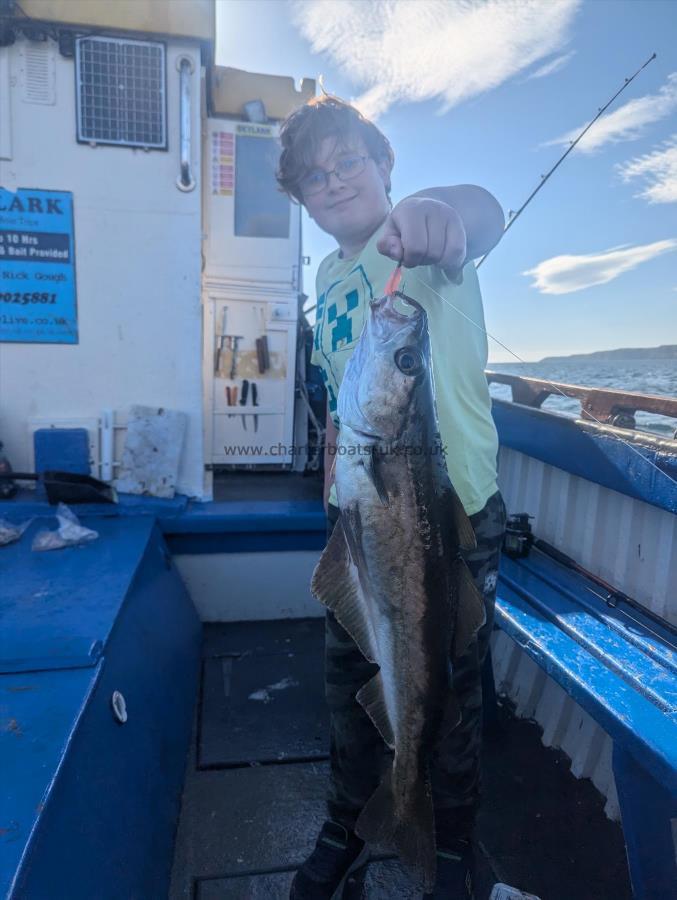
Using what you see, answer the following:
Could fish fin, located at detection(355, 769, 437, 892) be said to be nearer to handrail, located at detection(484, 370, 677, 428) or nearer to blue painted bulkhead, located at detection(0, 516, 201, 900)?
blue painted bulkhead, located at detection(0, 516, 201, 900)

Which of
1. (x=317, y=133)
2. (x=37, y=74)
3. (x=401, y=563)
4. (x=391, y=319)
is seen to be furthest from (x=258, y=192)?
(x=401, y=563)

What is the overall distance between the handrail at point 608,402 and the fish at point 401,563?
1830 mm

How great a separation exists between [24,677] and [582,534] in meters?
2.73

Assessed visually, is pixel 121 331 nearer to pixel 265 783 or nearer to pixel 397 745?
pixel 265 783

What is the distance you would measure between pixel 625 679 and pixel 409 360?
1.50 m

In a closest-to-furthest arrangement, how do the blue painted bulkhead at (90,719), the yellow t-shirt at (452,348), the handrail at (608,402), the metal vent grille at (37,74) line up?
the blue painted bulkhead at (90,719)
the yellow t-shirt at (452,348)
the handrail at (608,402)
the metal vent grille at (37,74)

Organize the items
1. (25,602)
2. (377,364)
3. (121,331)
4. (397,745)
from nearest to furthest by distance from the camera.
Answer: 1. (377,364)
2. (397,745)
3. (25,602)
4. (121,331)

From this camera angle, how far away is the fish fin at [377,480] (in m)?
1.59

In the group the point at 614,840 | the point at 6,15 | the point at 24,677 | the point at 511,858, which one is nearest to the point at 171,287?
the point at 6,15

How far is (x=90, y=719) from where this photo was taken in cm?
179

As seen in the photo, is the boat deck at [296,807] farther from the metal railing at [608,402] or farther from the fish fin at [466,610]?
the metal railing at [608,402]

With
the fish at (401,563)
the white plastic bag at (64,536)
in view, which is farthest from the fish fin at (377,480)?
the white plastic bag at (64,536)

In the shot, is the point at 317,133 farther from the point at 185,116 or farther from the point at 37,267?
the point at 37,267

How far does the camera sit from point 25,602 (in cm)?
241
